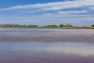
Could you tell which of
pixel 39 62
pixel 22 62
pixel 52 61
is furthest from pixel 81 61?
pixel 22 62

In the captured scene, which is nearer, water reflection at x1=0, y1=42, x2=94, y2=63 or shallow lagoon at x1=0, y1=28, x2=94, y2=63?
water reflection at x1=0, y1=42, x2=94, y2=63

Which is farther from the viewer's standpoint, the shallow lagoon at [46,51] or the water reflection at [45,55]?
the shallow lagoon at [46,51]

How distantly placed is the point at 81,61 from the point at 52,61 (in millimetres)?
1722

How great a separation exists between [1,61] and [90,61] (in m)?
5.21

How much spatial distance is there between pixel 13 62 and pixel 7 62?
1.09ft

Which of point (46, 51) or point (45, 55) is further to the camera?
point (46, 51)

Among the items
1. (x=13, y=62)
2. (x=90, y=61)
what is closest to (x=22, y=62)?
(x=13, y=62)

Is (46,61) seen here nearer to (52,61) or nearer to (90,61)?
(52,61)

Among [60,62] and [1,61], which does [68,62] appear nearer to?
[60,62]

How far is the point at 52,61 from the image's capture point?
6.66 metres

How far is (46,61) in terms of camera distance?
670 cm

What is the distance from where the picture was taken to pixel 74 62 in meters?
6.53

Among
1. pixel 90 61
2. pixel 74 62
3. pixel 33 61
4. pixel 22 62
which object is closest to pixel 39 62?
pixel 33 61

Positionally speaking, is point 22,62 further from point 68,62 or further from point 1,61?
point 68,62
